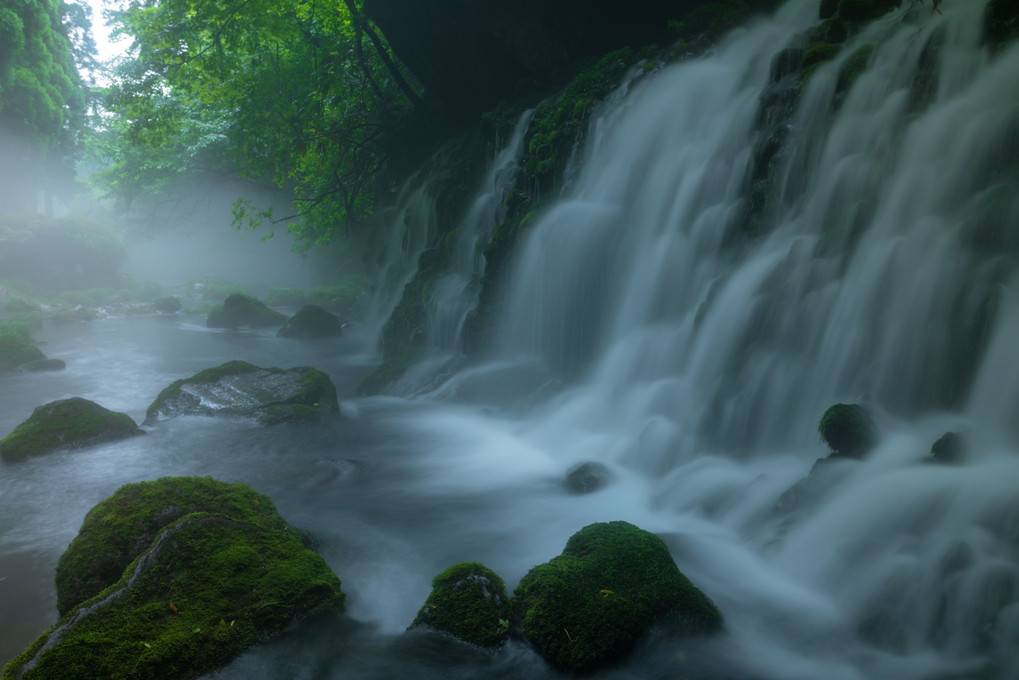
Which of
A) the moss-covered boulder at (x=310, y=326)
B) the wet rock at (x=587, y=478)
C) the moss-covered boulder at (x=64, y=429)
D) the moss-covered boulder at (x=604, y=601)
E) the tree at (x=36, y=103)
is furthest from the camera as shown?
the tree at (x=36, y=103)

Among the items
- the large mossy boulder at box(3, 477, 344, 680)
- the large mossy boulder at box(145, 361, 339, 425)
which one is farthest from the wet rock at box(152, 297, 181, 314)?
the large mossy boulder at box(3, 477, 344, 680)

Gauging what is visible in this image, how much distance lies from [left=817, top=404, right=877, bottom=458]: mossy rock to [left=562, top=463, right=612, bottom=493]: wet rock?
2.14 meters

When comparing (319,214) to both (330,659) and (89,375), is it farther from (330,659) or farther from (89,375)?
(330,659)

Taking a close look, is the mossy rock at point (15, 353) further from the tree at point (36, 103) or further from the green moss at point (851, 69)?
the tree at point (36, 103)

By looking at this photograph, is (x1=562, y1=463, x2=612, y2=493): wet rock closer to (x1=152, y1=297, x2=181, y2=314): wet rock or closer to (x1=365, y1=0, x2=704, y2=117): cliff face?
(x1=365, y1=0, x2=704, y2=117): cliff face

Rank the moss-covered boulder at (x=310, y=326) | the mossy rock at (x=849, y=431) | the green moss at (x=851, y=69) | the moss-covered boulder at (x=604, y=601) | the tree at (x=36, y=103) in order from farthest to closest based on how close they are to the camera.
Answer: the tree at (x=36, y=103) < the moss-covered boulder at (x=310, y=326) < the green moss at (x=851, y=69) < the mossy rock at (x=849, y=431) < the moss-covered boulder at (x=604, y=601)

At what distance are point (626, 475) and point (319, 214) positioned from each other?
44.0ft

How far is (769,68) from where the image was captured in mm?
8594

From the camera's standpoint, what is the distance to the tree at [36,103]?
1005 inches

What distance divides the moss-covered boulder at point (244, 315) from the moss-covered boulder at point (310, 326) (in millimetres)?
2209

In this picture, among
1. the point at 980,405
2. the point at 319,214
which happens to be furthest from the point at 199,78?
the point at 980,405

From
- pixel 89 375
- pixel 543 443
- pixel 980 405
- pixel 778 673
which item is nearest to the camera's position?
pixel 778 673

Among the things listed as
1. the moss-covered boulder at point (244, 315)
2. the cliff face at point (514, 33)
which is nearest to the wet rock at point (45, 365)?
the moss-covered boulder at point (244, 315)

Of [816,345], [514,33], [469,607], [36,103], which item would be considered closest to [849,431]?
[816,345]
